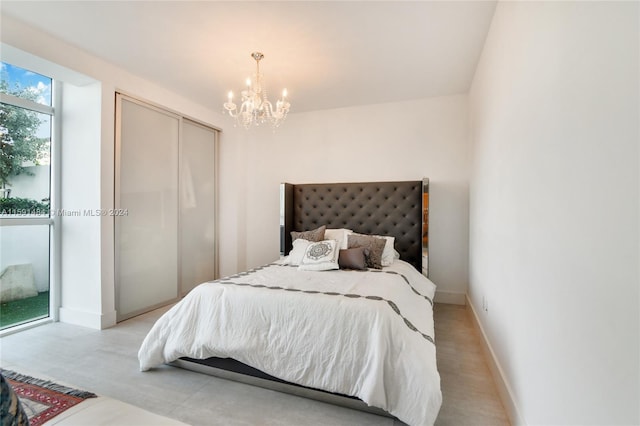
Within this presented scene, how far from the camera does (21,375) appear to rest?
114 centimetres

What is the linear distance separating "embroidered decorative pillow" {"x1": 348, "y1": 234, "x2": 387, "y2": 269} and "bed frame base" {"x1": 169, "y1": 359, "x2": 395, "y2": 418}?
1.47 m

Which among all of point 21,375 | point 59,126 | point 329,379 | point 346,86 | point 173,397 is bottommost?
point 173,397

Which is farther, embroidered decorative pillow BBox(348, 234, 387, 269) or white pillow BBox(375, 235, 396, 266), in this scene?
white pillow BBox(375, 235, 396, 266)

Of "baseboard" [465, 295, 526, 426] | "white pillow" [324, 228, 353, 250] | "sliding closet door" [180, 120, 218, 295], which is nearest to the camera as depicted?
"baseboard" [465, 295, 526, 426]

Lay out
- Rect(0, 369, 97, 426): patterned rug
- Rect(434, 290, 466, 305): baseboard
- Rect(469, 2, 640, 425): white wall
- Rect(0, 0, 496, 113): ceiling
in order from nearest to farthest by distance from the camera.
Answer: Rect(469, 2, 640, 425): white wall < Rect(0, 369, 97, 426): patterned rug < Rect(0, 0, 496, 113): ceiling < Rect(434, 290, 466, 305): baseboard

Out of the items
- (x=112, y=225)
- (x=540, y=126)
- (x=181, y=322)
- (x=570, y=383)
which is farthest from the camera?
(x=112, y=225)

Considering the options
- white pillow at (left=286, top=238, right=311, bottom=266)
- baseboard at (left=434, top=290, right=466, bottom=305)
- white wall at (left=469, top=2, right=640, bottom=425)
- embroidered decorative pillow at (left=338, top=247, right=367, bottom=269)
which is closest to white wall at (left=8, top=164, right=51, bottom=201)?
white pillow at (left=286, top=238, right=311, bottom=266)

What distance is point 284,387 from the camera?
1.89 metres

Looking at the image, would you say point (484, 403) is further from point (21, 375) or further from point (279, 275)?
point (21, 375)

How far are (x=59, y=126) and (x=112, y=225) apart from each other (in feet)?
4.19

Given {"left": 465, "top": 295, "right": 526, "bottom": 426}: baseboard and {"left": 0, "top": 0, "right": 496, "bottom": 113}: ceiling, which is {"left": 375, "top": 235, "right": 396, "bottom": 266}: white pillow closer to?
{"left": 465, "top": 295, "right": 526, "bottom": 426}: baseboard

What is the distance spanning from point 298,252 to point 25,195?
2.90 metres

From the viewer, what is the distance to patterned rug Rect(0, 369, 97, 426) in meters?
0.92

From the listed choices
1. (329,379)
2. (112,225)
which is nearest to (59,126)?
(112,225)
